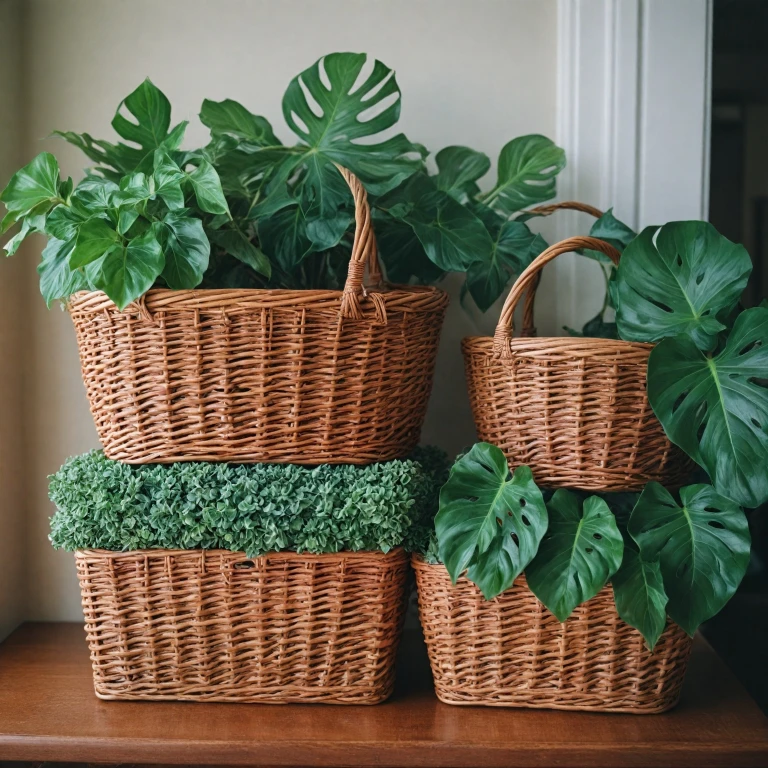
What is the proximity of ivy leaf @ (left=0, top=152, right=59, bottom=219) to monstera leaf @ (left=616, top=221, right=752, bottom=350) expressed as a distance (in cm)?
80

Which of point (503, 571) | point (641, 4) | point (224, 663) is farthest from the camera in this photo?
point (641, 4)

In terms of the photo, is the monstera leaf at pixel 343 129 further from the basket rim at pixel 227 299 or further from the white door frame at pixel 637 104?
the white door frame at pixel 637 104

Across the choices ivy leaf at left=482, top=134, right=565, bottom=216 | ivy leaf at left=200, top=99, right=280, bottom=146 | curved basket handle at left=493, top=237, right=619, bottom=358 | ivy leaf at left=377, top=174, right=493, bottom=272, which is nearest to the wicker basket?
curved basket handle at left=493, top=237, right=619, bottom=358

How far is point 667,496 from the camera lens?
971mm

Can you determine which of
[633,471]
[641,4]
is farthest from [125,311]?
[641,4]

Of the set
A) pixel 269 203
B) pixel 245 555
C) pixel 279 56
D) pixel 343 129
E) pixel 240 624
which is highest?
pixel 279 56

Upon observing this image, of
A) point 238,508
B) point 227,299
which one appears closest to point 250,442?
point 238,508

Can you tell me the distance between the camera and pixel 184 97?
1351mm

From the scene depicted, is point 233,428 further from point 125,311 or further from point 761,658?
point 761,658

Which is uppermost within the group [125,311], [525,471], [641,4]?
[641,4]

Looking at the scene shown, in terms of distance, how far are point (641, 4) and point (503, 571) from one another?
104 centimetres

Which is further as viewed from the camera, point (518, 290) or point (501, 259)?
point (501, 259)

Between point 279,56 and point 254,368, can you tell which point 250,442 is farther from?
point 279,56

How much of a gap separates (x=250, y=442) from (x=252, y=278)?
0.29 m
